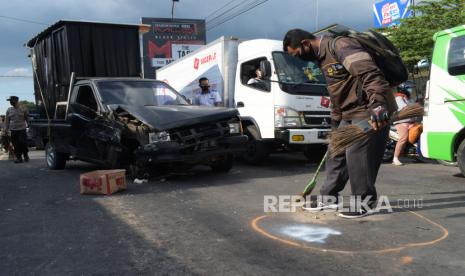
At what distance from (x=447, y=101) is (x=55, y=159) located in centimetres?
757

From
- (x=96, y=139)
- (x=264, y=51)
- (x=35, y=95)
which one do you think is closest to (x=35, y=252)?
(x=96, y=139)

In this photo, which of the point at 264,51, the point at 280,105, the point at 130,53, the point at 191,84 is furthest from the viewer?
the point at 191,84

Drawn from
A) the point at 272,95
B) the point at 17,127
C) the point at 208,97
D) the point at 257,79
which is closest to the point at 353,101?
the point at 272,95

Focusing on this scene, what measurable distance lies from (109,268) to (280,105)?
5.51m

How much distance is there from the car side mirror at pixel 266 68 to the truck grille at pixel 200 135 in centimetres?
161

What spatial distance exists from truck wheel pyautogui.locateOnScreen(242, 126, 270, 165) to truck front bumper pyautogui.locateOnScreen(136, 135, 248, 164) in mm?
1720

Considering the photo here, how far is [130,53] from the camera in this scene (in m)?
10.5

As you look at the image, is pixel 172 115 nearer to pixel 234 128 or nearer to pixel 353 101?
pixel 234 128

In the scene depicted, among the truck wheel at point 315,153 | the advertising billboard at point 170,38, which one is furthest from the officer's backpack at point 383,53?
the advertising billboard at point 170,38

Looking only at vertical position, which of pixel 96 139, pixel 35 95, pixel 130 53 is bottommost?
pixel 96 139

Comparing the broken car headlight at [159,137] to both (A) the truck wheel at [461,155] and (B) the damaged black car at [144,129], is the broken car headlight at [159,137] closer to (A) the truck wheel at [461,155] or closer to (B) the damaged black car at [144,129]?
(B) the damaged black car at [144,129]

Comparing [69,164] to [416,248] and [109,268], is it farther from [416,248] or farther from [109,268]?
[416,248]

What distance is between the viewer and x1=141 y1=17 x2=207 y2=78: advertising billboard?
35.6 m

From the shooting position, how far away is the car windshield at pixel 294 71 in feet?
27.8
